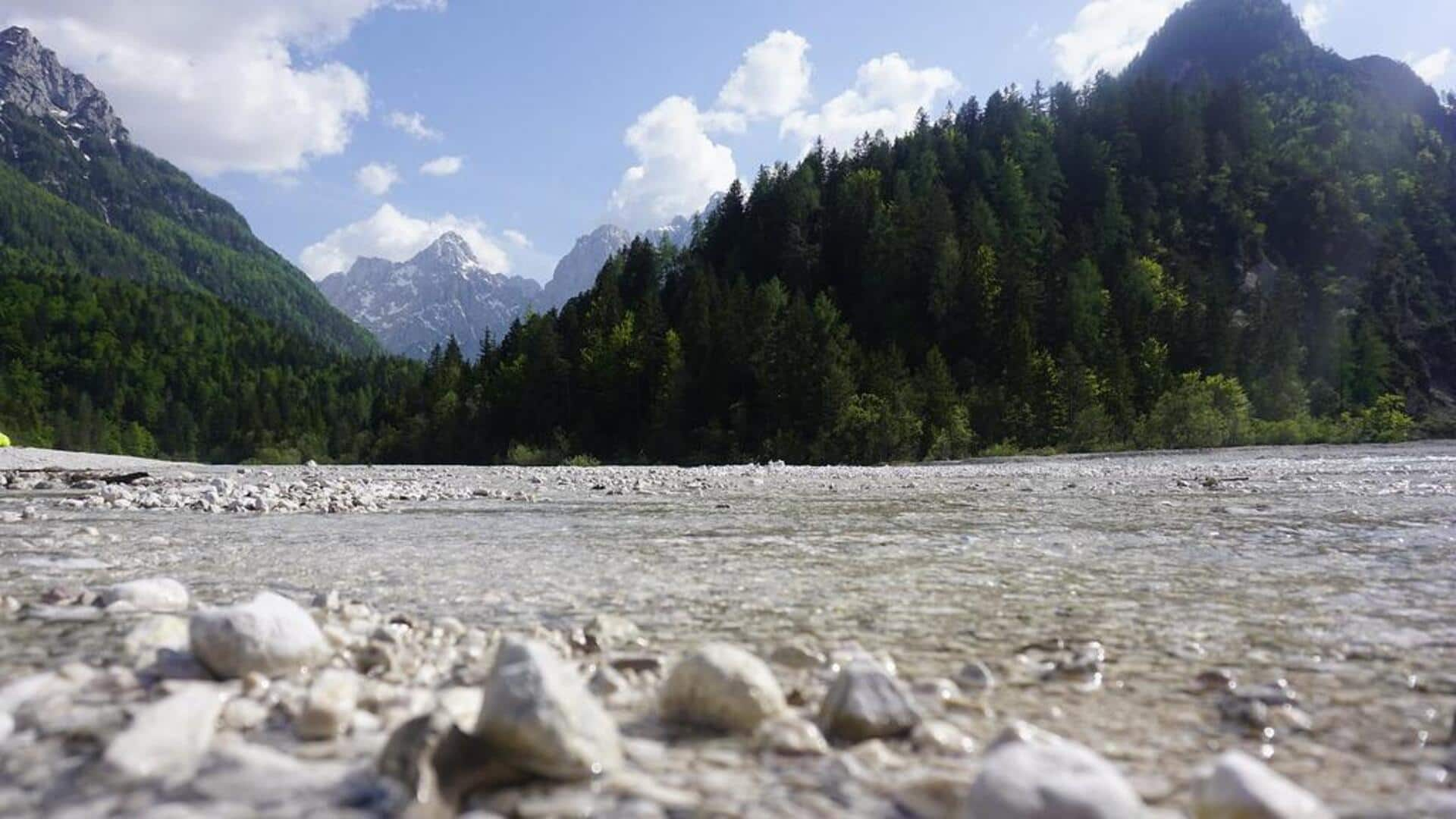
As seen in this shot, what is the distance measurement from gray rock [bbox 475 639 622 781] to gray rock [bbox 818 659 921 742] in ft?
1.75

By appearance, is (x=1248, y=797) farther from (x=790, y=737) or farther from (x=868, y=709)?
(x=790, y=737)

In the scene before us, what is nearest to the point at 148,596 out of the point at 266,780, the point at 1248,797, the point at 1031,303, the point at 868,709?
the point at 266,780

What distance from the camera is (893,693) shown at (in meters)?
2.01

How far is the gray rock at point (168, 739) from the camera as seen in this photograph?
1661 millimetres

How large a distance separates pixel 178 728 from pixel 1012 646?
8.31ft

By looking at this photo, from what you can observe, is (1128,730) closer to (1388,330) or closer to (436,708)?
(436,708)

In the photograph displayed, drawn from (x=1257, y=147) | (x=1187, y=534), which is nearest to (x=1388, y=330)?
(x=1257, y=147)

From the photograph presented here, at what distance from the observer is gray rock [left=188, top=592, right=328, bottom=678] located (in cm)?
236

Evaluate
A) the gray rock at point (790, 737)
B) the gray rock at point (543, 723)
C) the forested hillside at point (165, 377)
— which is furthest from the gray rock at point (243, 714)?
the forested hillside at point (165, 377)

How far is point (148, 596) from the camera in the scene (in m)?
3.51

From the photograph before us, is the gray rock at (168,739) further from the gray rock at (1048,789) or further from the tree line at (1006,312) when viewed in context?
the tree line at (1006,312)

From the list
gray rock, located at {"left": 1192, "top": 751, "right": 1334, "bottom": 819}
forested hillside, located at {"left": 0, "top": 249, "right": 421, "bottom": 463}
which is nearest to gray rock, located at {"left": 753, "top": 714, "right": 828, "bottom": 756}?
gray rock, located at {"left": 1192, "top": 751, "right": 1334, "bottom": 819}

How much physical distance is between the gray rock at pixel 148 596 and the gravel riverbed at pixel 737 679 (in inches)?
0.6

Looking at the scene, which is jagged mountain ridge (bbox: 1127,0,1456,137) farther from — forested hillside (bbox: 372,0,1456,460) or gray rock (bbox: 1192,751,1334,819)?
gray rock (bbox: 1192,751,1334,819)
